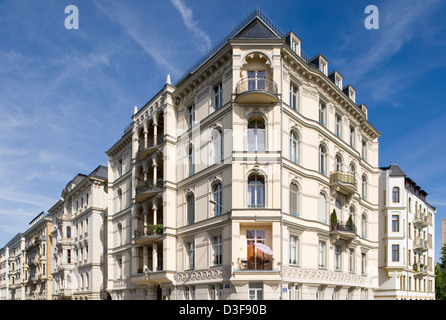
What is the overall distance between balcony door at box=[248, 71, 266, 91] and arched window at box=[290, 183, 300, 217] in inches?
261

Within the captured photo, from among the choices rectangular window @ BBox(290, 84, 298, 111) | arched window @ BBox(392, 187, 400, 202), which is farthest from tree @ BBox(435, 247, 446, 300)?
rectangular window @ BBox(290, 84, 298, 111)

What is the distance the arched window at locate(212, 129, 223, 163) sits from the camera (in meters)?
27.4

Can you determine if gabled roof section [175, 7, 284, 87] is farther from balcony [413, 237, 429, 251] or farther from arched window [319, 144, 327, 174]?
balcony [413, 237, 429, 251]

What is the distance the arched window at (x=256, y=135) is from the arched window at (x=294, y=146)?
97.1 inches

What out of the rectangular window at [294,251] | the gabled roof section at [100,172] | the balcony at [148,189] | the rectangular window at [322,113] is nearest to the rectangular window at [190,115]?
the balcony at [148,189]

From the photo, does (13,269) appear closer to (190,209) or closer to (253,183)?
(190,209)

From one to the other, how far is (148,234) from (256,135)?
12.3 m

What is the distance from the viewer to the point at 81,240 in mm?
51250

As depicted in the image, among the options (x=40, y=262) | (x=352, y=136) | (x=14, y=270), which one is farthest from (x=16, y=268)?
(x=352, y=136)

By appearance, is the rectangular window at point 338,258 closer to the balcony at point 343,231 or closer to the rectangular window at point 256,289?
the balcony at point 343,231

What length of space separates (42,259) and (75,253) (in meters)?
17.5

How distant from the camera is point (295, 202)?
2722 centimetres
